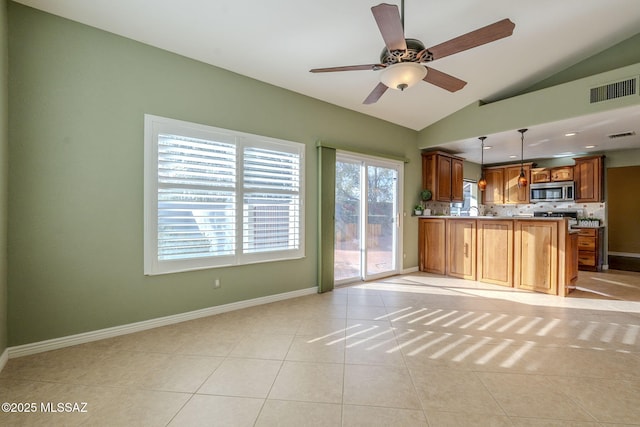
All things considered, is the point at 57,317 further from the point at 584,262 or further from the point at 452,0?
the point at 584,262

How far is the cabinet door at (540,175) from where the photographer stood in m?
6.65

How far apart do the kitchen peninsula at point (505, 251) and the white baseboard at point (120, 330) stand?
3474 millimetres

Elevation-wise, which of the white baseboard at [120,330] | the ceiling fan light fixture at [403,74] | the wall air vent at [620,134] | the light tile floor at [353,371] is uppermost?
the wall air vent at [620,134]

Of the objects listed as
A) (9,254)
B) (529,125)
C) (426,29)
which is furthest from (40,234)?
(529,125)

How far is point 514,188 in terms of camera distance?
7133 mm

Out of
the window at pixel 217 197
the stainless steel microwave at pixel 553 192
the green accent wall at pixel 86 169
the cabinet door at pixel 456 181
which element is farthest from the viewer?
the stainless steel microwave at pixel 553 192

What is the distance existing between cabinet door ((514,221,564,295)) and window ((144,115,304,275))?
11.7 feet

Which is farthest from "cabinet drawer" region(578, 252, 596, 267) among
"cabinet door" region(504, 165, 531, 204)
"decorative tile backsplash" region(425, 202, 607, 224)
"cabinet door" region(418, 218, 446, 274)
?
"cabinet door" region(418, 218, 446, 274)

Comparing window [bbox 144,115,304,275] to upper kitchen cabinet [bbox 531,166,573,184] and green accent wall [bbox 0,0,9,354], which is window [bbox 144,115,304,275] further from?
upper kitchen cabinet [bbox 531,166,573,184]

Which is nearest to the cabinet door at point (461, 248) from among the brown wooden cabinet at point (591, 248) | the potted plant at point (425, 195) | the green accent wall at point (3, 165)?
the potted plant at point (425, 195)

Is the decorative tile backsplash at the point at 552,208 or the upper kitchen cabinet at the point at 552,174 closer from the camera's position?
the decorative tile backsplash at the point at 552,208

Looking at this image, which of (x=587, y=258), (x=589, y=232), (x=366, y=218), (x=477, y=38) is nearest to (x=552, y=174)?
(x=589, y=232)

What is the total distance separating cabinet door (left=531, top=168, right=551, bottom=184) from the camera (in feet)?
21.8

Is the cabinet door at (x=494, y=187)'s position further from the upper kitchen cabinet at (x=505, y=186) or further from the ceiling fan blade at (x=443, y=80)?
the ceiling fan blade at (x=443, y=80)
